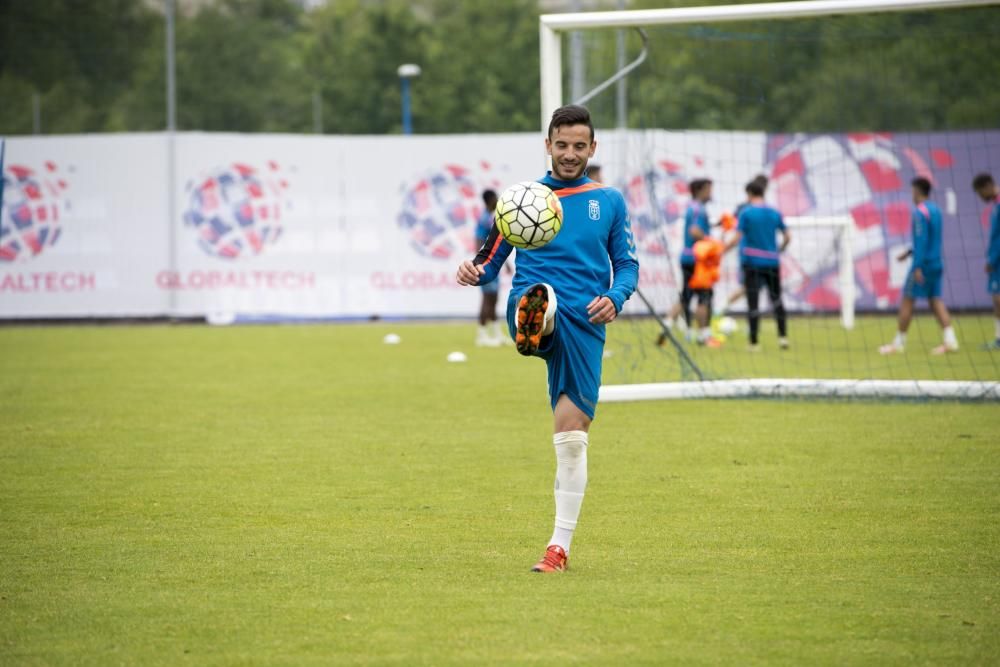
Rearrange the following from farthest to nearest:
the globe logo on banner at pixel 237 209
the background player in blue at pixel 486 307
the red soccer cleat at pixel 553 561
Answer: the globe logo on banner at pixel 237 209 → the background player in blue at pixel 486 307 → the red soccer cleat at pixel 553 561

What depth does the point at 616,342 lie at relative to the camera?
19062 millimetres

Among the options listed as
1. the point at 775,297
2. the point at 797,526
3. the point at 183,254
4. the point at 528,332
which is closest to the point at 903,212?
the point at 775,297

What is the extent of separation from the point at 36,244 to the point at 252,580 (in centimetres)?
2067

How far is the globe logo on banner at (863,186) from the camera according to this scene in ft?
82.9

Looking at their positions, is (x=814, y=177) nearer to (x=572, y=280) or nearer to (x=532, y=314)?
(x=572, y=280)

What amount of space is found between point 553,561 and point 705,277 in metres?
13.3

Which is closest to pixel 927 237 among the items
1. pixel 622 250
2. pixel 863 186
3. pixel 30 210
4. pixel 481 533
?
pixel 863 186

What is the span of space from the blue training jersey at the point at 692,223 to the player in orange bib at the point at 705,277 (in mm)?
74

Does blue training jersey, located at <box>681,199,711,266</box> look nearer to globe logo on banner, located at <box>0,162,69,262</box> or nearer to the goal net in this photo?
the goal net

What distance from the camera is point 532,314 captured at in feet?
18.2

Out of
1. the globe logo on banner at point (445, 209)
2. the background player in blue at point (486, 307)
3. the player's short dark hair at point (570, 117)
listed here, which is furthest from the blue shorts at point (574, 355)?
the globe logo on banner at point (445, 209)

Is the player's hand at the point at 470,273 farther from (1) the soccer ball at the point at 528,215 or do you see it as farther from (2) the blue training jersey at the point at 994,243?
(2) the blue training jersey at the point at 994,243

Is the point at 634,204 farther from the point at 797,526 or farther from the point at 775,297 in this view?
the point at 797,526

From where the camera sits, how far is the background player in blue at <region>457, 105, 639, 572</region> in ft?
19.3
